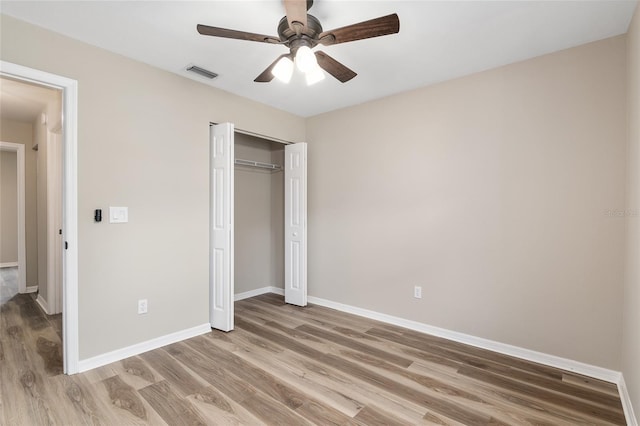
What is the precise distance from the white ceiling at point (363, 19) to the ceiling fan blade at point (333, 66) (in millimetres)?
283

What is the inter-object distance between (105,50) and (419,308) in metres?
3.73

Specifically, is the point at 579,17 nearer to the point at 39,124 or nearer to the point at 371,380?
the point at 371,380

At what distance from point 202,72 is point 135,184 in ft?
3.96

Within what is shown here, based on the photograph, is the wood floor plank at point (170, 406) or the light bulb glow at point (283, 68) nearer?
the wood floor plank at point (170, 406)

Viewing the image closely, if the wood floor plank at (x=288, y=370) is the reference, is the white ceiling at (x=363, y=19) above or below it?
above

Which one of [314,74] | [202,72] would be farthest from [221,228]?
[314,74]

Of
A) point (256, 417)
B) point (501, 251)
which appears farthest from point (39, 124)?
point (501, 251)

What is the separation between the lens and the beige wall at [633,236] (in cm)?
176

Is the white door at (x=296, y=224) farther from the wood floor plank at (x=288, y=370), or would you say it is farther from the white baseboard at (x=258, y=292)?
the wood floor plank at (x=288, y=370)

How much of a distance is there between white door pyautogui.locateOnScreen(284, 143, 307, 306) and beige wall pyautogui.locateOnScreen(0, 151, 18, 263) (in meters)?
6.41

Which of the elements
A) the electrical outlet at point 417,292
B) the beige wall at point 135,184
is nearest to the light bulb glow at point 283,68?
the beige wall at point 135,184

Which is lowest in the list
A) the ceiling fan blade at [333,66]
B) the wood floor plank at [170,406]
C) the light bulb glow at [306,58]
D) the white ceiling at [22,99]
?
the wood floor plank at [170,406]

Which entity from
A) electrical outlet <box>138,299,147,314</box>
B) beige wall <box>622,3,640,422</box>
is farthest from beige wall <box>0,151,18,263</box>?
beige wall <box>622,3,640,422</box>

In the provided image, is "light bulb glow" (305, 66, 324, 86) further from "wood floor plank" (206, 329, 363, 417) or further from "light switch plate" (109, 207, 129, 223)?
"wood floor plank" (206, 329, 363, 417)
